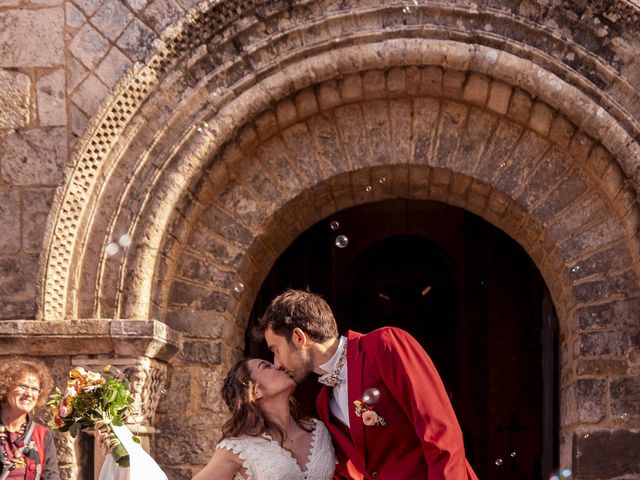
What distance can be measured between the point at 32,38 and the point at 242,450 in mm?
3040

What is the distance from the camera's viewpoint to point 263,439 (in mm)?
4285

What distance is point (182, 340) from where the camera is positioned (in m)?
6.11

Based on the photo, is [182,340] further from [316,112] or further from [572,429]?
[572,429]

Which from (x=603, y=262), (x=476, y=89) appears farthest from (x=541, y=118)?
(x=603, y=262)

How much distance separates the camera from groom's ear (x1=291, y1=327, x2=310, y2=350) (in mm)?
4117

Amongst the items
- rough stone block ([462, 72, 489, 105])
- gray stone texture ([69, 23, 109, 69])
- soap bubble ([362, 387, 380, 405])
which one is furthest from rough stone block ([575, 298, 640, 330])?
gray stone texture ([69, 23, 109, 69])

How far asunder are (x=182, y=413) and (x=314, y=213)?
147cm

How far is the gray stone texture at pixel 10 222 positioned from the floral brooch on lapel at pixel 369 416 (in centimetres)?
276

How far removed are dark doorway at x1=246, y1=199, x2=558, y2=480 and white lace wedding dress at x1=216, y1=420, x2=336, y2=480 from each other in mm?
6166

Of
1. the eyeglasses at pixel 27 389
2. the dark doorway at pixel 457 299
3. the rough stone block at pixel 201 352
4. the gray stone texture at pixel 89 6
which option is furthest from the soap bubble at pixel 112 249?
the dark doorway at pixel 457 299

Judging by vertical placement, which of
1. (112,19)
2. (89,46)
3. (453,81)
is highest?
(112,19)

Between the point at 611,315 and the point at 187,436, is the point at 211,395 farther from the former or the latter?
the point at 611,315

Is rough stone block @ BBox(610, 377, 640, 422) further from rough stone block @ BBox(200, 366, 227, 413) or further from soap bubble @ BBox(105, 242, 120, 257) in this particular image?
soap bubble @ BBox(105, 242, 120, 257)

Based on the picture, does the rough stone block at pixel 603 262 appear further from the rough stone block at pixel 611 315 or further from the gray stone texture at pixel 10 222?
the gray stone texture at pixel 10 222
